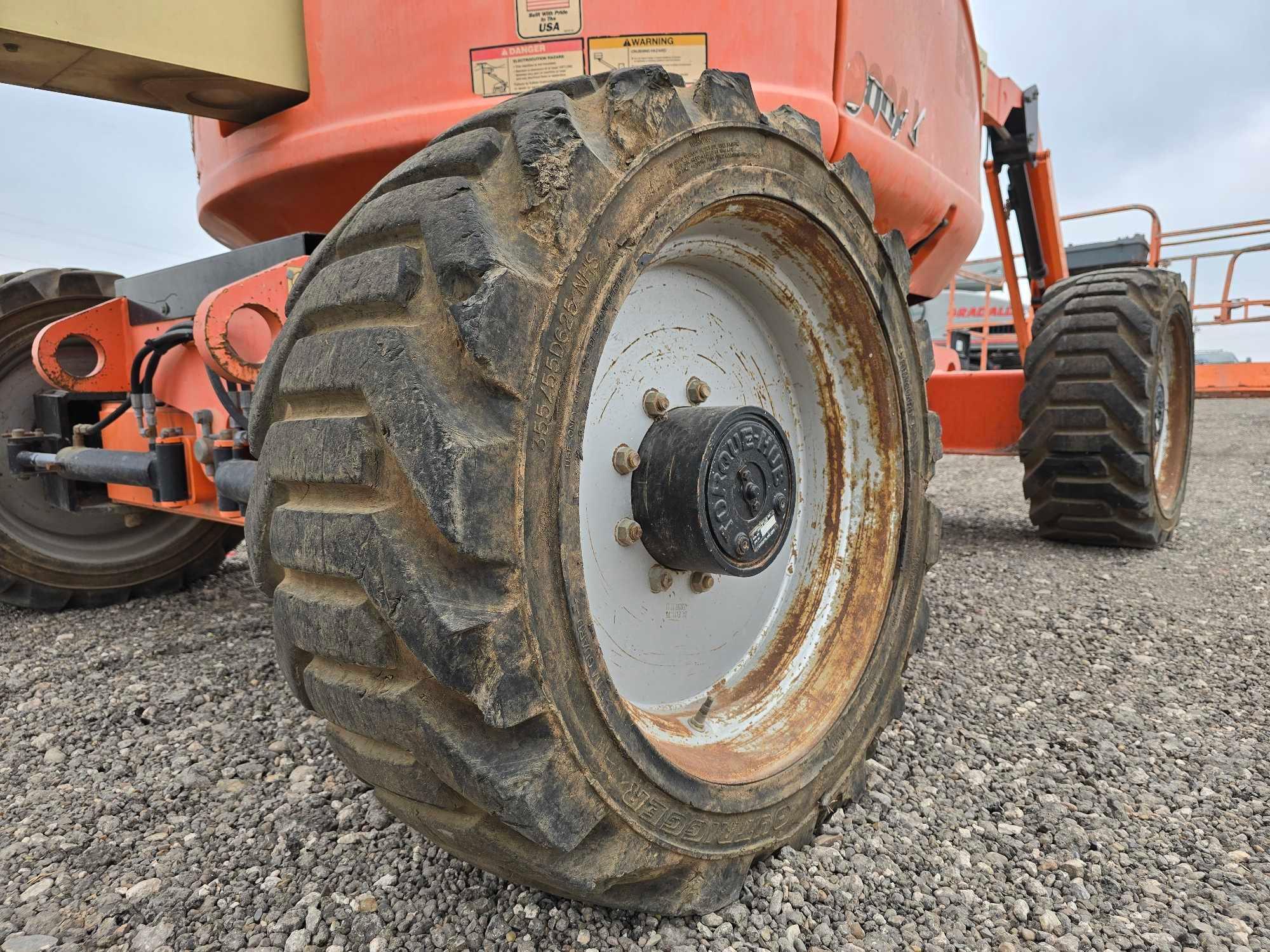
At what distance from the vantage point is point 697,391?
168cm

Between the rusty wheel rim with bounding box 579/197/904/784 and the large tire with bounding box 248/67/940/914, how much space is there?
0.58 feet

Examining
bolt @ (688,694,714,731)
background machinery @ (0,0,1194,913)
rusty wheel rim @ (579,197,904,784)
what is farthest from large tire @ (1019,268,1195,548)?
bolt @ (688,694,714,731)

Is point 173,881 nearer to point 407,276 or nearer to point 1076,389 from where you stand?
point 407,276

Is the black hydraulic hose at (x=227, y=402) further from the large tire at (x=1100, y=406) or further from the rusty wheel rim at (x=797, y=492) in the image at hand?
the large tire at (x=1100, y=406)

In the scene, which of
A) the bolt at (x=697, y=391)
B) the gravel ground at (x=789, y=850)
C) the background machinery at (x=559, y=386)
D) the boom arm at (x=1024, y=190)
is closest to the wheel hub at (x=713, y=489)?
the background machinery at (x=559, y=386)

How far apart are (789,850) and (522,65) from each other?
1.60 m

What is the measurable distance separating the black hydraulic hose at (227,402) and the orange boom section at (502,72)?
42 centimetres

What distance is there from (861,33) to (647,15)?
569mm

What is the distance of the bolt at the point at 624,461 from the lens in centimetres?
148

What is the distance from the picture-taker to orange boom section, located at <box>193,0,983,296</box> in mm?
1693

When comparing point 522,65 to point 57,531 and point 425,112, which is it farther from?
point 57,531

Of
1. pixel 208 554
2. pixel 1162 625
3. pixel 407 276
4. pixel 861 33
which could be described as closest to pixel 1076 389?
pixel 1162 625

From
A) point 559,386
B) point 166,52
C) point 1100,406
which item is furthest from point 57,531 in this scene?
point 1100,406

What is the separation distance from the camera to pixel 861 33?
1961 mm
